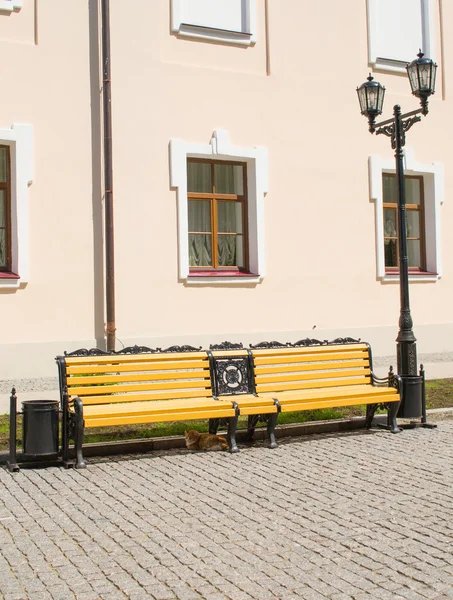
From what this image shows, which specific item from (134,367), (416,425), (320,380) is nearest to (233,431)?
(134,367)

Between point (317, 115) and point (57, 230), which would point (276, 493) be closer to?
point (57, 230)

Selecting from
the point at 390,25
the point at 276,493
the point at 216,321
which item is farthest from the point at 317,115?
the point at 276,493

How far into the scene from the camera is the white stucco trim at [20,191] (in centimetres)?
1287

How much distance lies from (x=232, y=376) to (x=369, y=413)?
178 cm

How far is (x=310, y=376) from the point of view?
363 inches

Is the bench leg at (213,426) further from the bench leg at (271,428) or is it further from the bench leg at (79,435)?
the bench leg at (79,435)

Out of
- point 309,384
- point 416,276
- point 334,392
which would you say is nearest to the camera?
point 334,392

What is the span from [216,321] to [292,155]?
342 centimetres

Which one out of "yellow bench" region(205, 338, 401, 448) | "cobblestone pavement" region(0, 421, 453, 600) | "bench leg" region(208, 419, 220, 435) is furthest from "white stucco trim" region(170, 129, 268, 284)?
"cobblestone pavement" region(0, 421, 453, 600)

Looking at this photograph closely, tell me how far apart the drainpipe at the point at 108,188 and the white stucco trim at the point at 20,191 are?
1220mm

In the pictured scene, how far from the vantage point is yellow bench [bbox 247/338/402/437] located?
880cm

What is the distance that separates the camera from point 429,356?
16.1 meters

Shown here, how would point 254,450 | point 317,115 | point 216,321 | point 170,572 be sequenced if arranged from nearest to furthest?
point 170,572, point 254,450, point 216,321, point 317,115

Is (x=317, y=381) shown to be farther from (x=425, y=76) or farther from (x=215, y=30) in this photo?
(x=215, y=30)
